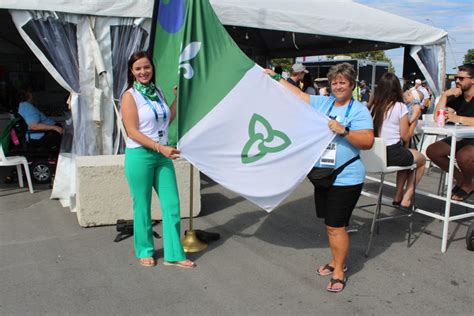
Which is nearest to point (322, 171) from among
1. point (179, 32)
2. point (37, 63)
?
point (179, 32)

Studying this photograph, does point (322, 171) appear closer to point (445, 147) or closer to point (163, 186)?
point (163, 186)

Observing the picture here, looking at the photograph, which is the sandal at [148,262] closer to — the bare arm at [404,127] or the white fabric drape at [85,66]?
the white fabric drape at [85,66]

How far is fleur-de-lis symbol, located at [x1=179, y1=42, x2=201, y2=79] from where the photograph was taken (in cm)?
345

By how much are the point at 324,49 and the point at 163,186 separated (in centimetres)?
905

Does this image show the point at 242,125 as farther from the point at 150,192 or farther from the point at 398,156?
the point at 398,156

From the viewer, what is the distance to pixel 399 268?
3865mm

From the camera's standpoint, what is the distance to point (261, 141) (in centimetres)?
348

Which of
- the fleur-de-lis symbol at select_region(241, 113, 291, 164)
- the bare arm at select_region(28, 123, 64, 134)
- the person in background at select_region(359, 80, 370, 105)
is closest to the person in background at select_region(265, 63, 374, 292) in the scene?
the fleur-de-lis symbol at select_region(241, 113, 291, 164)

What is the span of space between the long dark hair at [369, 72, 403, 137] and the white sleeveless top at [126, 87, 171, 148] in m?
2.26

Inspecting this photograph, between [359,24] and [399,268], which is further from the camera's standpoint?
[359,24]

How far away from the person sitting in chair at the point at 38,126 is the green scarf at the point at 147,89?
4114mm

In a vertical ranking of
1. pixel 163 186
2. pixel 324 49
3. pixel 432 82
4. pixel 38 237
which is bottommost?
pixel 38 237

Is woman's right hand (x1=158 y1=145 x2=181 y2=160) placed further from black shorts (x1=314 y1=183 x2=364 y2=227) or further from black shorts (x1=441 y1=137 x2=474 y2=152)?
black shorts (x1=441 y1=137 x2=474 y2=152)

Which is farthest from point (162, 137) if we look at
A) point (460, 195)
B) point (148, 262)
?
point (460, 195)
